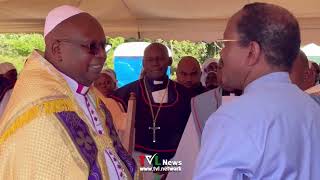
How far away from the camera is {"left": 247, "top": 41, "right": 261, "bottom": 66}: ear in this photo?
5.88 feet

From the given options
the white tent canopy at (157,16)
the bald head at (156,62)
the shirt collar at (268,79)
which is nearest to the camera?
the shirt collar at (268,79)

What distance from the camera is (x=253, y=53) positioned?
1.80 metres

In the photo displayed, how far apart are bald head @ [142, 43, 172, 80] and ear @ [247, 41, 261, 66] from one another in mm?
3597

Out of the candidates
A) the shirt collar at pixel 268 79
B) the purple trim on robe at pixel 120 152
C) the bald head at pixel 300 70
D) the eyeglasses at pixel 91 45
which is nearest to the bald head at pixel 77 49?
the eyeglasses at pixel 91 45

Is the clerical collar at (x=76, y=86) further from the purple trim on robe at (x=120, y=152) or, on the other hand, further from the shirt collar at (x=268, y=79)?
the shirt collar at (x=268, y=79)

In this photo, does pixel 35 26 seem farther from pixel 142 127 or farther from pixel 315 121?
pixel 315 121

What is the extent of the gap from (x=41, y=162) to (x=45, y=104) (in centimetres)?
25

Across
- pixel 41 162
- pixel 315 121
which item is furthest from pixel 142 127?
pixel 315 121

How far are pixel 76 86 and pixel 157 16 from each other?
5.25m

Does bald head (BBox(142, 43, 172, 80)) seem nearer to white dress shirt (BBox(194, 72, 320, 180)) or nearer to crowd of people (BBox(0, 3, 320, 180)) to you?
crowd of people (BBox(0, 3, 320, 180))

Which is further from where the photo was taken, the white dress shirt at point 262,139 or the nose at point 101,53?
the nose at point 101,53

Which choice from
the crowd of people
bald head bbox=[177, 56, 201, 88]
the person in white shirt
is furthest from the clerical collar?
bald head bbox=[177, 56, 201, 88]

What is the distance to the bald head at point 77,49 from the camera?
2408 mm

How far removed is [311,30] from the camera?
7.18 meters
